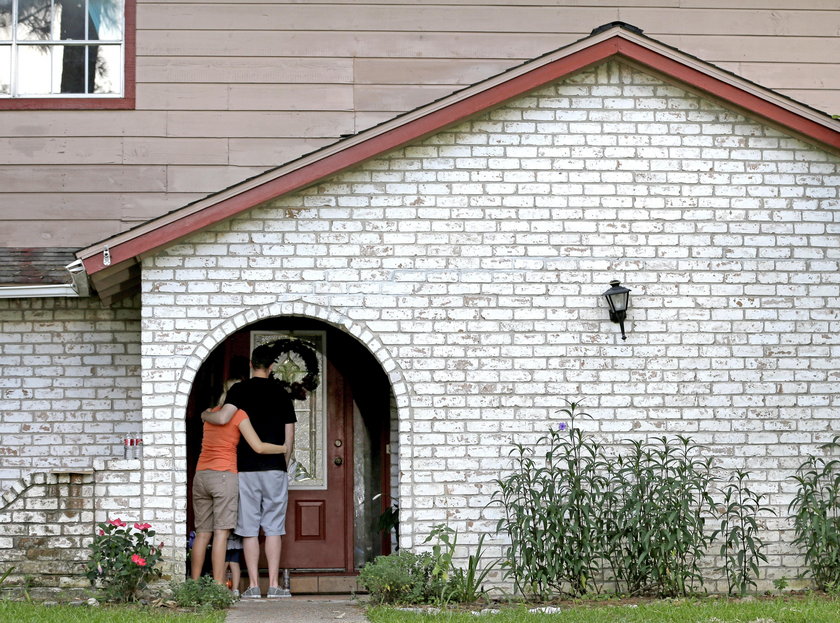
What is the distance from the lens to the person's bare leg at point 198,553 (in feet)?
27.5

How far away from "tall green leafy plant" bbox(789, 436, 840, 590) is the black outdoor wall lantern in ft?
5.96

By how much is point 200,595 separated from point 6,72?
5.48 m

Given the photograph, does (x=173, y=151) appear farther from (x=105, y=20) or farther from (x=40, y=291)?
(x=40, y=291)

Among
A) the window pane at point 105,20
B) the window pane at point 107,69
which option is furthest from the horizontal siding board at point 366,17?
the window pane at point 107,69

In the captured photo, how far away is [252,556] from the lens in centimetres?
858

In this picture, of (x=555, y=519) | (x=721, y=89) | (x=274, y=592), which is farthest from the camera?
(x=274, y=592)

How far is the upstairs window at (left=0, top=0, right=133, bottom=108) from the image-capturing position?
10.2 meters

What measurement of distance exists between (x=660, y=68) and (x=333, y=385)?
389 centimetres

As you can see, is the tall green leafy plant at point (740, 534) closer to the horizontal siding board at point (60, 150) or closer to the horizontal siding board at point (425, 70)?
the horizontal siding board at point (425, 70)

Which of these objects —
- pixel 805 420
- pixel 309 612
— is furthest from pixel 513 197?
pixel 309 612

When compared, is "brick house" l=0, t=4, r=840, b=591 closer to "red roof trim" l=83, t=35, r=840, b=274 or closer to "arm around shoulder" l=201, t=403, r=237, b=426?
"red roof trim" l=83, t=35, r=840, b=274

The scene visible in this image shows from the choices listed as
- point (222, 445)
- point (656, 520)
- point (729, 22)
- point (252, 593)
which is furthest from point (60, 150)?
point (729, 22)

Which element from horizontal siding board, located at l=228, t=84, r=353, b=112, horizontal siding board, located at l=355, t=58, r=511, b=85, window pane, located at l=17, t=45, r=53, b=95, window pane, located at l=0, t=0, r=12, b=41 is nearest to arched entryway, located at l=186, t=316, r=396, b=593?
horizontal siding board, located at l=228, t=84, r=353, b=112

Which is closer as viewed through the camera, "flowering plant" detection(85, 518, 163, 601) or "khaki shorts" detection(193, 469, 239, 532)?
"flowering plant" detection(85, 518, 163, 601)
